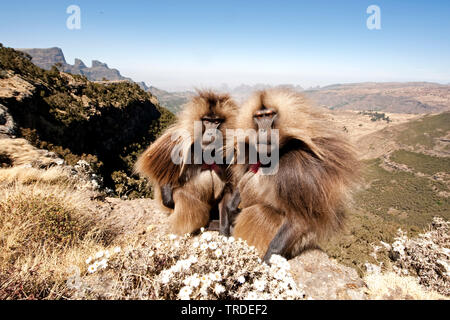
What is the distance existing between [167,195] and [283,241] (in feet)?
6.88

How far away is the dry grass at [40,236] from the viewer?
201 cm

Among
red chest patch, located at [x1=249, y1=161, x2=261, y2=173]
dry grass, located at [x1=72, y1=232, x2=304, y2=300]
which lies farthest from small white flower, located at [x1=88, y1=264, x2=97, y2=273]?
red chest patch, located at [x1=249, y1=161, x2=261, y2=173]

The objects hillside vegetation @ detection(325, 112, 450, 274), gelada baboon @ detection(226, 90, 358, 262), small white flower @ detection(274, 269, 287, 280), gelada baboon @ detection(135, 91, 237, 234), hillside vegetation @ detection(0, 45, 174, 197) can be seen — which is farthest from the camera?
hillside vegetation @ detection(0, 45, 174, 197)

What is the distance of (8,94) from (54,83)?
13015 mm

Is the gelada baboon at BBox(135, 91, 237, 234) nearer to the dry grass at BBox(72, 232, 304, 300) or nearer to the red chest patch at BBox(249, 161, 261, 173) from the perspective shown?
the red chest patch at BBox(249, 161, 261, 173)

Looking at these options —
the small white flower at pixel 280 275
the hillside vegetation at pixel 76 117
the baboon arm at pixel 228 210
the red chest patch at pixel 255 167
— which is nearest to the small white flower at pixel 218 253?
the small white flower at pixel 280 275

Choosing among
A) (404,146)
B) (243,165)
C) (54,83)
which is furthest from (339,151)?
(404,146)

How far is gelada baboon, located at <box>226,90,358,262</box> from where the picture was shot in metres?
2.89

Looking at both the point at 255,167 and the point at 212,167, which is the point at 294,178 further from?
the point at 212,167

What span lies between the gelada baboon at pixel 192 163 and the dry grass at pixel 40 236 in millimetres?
1119

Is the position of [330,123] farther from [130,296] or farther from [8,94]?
[8,94]

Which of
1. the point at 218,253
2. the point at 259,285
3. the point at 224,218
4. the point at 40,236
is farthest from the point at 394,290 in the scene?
the point at 40,236

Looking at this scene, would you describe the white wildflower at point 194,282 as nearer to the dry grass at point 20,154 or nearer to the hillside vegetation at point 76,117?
the dry grass at point 20,154

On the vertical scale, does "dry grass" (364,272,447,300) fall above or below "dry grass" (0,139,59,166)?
below
